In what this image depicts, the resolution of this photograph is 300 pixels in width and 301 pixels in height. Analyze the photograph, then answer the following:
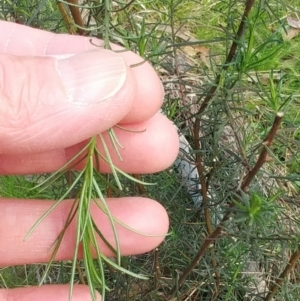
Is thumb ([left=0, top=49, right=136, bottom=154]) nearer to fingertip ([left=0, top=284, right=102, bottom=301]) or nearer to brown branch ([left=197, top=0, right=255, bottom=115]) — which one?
brown branch ([left=197, top=0, right=255, bottom=115])

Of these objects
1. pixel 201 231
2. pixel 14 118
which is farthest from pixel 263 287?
pixel 14 118

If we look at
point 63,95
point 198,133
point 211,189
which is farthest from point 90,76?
point 211,189

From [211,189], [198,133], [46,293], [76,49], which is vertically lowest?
[46,293]

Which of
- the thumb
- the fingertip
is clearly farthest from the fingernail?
the fingertip

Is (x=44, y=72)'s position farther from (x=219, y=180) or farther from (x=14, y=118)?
(x=219, y=180)

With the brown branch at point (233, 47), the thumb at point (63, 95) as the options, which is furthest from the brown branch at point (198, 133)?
the thumb at point (63, 95)

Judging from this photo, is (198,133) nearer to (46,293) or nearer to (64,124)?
(64,124)

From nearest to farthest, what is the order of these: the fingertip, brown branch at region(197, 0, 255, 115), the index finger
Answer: brown branch at region(197, 0, 255, 115), the index finger, the fingertip
